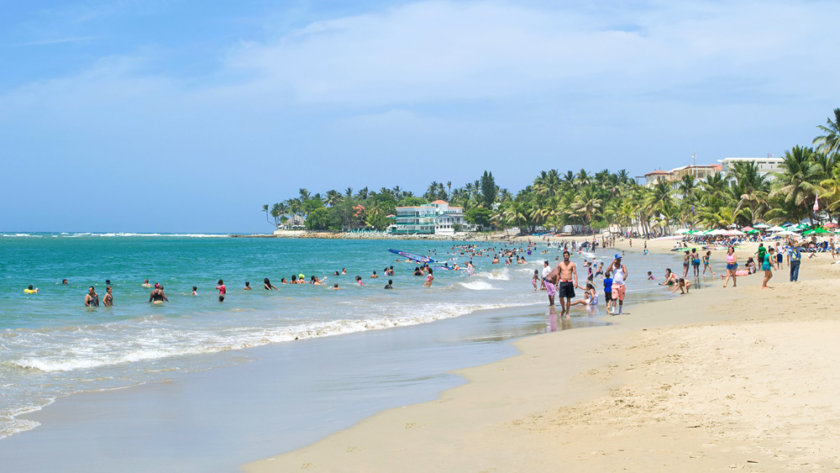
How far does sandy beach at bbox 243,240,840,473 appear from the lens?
5.05 meters

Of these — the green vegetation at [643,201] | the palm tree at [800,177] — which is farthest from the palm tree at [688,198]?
the palm tree at [800,177]

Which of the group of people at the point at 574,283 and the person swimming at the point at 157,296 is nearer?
the group of people at the point at 574,283

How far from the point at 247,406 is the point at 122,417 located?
1.39 m

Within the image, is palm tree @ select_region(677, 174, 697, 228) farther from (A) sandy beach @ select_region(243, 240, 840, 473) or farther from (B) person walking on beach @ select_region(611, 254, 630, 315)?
(A) sandy beach @ select_region(243, 240, 840, 473)

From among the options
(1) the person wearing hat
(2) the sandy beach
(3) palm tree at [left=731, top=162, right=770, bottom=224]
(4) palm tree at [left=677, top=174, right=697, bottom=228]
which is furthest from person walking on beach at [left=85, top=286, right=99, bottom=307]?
(4) palm tree at [left=677, top=174, right=697, bottom=228]

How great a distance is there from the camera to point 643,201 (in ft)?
309

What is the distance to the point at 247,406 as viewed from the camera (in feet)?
26.5

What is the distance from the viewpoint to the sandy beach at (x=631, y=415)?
505cm

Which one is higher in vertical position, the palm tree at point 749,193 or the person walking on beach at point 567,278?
the palm tree at point 749,193

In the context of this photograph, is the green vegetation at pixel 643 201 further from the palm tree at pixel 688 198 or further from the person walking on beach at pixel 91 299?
the person walking on beach at pixel 91 299

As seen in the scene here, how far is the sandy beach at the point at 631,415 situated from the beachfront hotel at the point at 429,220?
468 feet

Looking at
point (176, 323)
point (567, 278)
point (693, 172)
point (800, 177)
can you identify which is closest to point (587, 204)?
point (693, 172)

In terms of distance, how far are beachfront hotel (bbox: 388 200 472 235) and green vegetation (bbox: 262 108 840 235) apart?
3960 millimetres

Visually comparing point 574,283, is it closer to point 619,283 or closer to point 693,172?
point 619,283
